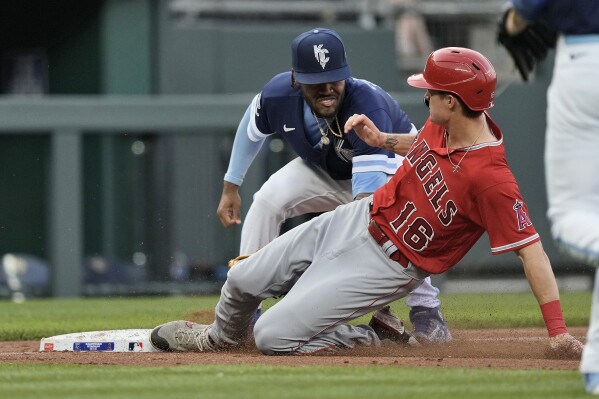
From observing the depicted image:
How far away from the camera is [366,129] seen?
6492 millimetres

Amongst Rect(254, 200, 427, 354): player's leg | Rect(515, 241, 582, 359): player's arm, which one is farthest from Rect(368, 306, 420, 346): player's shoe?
Rect(515, 241, 582, 359): player's arm

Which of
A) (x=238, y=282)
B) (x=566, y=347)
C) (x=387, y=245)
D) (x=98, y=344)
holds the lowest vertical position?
(x=98, y=344)

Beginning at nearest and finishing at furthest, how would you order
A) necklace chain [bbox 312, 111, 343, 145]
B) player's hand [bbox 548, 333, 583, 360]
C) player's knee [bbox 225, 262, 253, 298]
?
player's hand [bbox 548, 333, 583, 360] → player's knee [bbox 225, 262, 253, 298] → necklace chain [bbox 312, 111, 343, 145]

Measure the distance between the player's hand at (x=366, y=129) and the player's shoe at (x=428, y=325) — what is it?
1462mm

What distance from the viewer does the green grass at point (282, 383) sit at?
498 cm

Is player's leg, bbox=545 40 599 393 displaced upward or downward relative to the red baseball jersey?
upward

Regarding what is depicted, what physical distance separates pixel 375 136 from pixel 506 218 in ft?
2.60

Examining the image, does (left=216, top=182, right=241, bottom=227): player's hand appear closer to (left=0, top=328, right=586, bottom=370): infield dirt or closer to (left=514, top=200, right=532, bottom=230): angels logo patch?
(left=0, top=328, right=586, bottom=370): infield dirt

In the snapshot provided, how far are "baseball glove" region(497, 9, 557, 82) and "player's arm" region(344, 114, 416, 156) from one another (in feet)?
3.75

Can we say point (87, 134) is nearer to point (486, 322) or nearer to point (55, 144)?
point (55, 144)

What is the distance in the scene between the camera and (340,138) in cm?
744

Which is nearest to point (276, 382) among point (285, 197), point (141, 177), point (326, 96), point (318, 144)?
point (326, 96)

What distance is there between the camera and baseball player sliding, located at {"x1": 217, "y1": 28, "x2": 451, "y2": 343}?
7.23 meters

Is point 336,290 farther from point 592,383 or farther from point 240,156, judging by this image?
point 592,383
